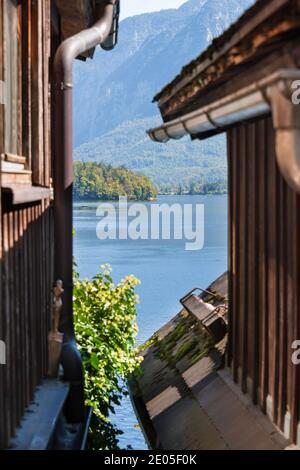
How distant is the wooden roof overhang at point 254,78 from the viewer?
4965mm

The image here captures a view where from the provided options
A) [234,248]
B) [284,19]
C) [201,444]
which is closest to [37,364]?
[201,444]

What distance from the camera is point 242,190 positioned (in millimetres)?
9688

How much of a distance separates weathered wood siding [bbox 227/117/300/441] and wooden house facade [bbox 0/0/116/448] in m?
1.96

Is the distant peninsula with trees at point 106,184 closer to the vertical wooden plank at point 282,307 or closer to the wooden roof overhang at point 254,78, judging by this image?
the wooden roof overhang at point 254,78

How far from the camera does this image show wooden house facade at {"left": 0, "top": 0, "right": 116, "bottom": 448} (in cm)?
689

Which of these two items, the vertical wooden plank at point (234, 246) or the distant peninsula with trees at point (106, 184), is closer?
the vertical wooden plank at point (234, 246)

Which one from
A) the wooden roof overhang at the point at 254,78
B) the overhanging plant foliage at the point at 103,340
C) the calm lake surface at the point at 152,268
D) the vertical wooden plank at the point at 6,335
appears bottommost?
the calm lake surface at the point at 152,268

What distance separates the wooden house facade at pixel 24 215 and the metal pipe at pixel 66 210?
5 cm

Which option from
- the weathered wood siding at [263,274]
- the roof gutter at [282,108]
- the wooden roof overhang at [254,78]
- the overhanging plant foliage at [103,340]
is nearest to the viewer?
the roof gutter at [282,108]

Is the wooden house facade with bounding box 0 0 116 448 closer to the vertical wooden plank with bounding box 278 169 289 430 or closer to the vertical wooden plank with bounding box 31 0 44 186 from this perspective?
the vertical wooden plank with bounding box 31 0 44 186

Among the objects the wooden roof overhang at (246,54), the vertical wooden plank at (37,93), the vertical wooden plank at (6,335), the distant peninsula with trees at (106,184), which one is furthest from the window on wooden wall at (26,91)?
the distant peninsula with trees at (106,184)

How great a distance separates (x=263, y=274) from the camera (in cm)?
853

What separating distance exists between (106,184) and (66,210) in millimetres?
116980

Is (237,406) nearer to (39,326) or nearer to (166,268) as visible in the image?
(39,326)
